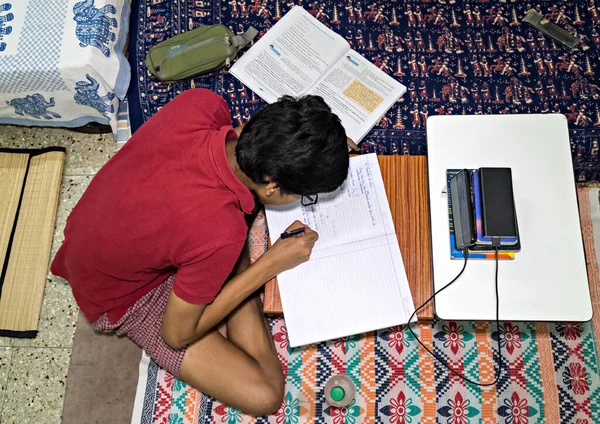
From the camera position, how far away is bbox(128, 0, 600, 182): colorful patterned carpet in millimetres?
1760

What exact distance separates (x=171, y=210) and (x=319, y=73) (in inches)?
32.0

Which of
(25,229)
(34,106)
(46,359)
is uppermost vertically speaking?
(34,106)

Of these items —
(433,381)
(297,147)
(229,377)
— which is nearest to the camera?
(297,147)

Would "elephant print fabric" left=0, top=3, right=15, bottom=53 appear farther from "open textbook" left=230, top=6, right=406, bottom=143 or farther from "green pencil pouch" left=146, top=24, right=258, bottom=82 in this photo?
"open textbook" left=230, top=6, right=406, bottom=143

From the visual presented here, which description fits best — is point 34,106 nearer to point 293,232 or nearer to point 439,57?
point 293,232

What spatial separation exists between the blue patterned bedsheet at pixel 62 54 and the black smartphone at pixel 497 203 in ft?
4.24

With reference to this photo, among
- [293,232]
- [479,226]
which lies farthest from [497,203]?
[293,232]

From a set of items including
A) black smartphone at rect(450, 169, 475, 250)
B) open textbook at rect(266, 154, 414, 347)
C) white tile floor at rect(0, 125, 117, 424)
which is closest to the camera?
black smartphone at rect(450, 169, 475, 250)

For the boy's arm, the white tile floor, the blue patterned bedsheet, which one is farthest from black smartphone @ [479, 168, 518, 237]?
the white tile floor

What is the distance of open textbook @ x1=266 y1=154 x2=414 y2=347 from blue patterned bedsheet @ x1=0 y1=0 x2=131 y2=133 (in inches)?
31.8

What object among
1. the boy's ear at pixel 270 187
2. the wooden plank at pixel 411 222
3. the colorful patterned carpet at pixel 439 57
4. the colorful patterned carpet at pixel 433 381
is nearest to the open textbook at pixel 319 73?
the colorful patterned carpet at pixel 439 57

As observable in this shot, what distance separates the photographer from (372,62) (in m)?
1.85

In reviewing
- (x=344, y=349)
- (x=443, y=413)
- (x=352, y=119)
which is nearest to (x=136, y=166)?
(x=352, y=119)

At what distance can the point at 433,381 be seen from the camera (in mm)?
1694
